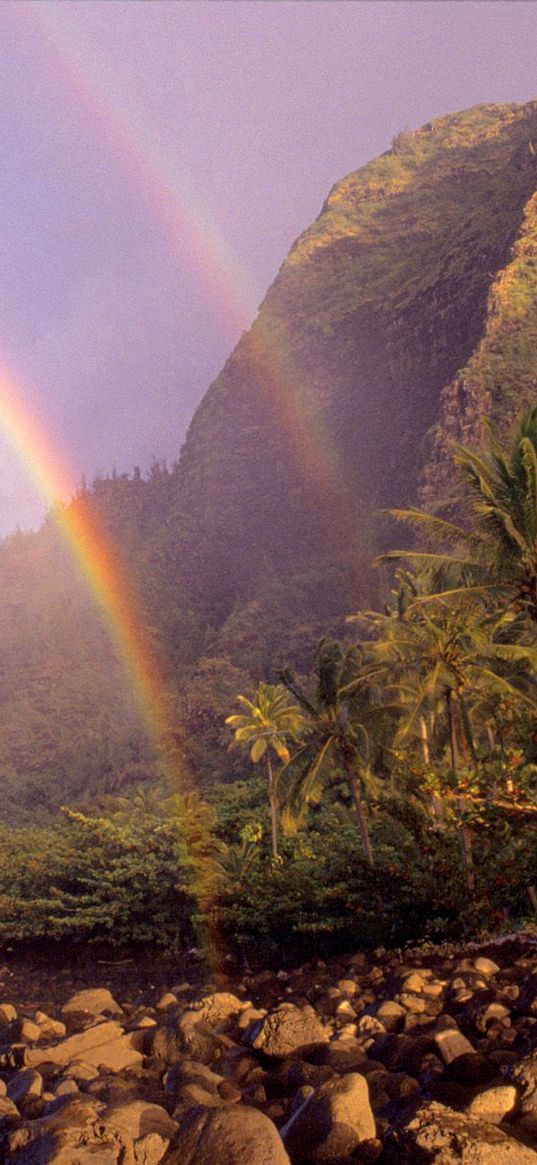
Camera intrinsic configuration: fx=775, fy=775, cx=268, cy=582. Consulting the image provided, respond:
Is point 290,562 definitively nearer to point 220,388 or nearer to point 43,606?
point 220,388

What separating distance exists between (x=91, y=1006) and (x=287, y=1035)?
7.42 m

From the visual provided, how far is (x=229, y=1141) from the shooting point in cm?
628

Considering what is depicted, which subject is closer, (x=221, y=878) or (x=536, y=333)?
(x=221, y=878)

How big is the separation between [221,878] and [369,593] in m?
75.6

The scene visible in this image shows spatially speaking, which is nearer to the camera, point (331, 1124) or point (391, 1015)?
point (331, 1124)

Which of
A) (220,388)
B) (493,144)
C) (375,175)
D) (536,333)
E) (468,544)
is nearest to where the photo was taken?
(468,544)

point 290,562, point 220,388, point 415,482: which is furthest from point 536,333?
point 220,388

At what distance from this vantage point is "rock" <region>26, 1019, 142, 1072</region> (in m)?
10.4

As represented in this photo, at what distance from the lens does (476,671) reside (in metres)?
23.8

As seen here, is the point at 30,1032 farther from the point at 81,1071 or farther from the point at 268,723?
the point at 268,723

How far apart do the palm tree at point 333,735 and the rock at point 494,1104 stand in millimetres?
18179

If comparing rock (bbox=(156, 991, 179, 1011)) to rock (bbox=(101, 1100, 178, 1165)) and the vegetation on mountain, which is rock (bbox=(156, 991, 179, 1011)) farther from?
rock (bbox=(101, 1100, 178, 1165))

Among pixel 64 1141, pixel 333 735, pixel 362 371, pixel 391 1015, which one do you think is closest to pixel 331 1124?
pixel 64 1141

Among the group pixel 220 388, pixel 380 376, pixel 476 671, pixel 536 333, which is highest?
pixel 220 388
